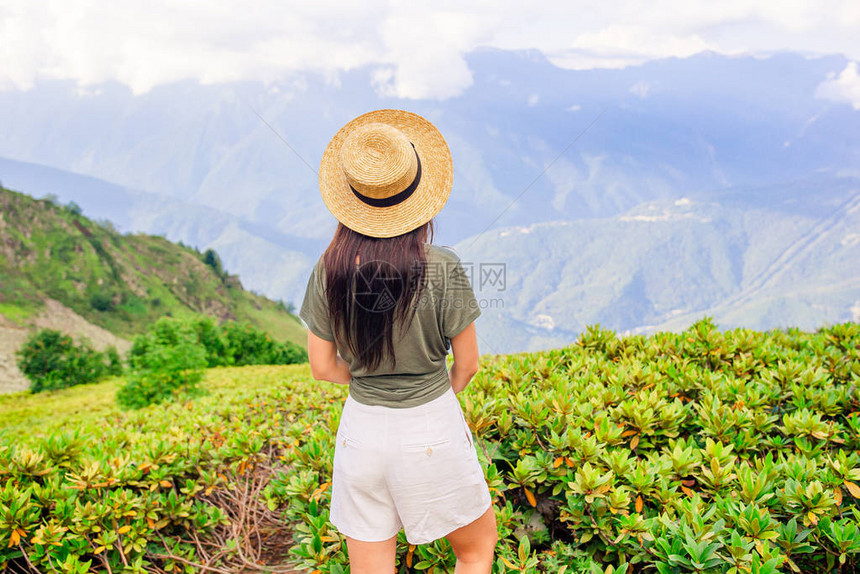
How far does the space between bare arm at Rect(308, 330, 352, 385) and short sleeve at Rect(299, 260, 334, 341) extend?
40 millimetres

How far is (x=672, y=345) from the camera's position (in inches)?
204

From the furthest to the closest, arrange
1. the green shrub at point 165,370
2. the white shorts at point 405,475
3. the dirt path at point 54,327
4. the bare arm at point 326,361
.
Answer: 1. the dirt path at point 54,327
2. the green shrub at point 165,370
3. the bare arm at point 326,361
4. the white shorts at point 405,475

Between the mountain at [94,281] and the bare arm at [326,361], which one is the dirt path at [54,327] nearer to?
the mountain at [94,281]

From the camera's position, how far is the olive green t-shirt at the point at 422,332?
A: 2.18 meters

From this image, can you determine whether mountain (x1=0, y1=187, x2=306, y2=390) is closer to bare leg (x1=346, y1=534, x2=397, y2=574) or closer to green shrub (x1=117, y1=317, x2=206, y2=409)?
green shrub (x1=117, y1=317, x2=206, y2=409)

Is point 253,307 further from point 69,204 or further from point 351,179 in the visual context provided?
point 351,179

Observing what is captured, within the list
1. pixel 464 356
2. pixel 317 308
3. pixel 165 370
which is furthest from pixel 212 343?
pixel 464 356

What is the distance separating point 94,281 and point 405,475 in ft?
239

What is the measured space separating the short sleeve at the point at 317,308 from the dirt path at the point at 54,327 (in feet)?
154

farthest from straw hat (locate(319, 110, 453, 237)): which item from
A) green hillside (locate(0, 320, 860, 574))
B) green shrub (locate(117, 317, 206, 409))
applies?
green shrub (locate(117, 317, 206, 409))

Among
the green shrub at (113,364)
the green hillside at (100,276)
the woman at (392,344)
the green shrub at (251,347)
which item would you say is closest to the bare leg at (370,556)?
the woman at (392,344)

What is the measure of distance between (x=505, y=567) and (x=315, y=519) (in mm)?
1141

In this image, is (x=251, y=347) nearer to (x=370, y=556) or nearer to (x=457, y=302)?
(x=370, y=556)

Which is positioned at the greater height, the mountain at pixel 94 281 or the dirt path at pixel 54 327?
the mountain at pixel 94 281
